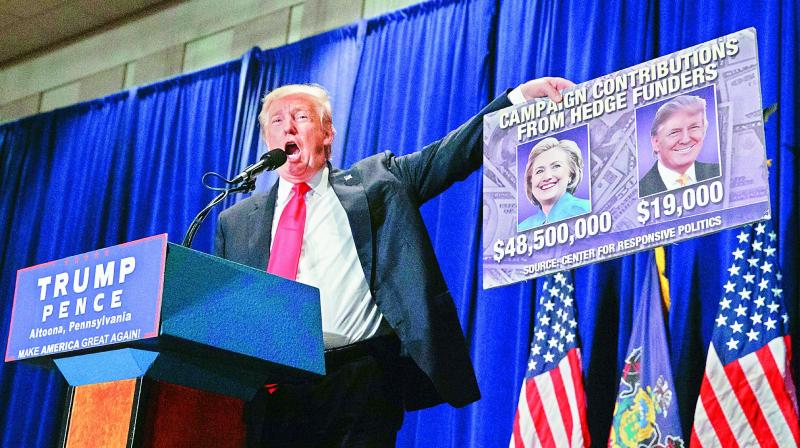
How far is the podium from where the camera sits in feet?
6.79

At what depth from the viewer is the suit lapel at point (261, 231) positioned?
319 cm

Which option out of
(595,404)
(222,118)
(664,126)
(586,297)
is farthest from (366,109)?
(664,126)

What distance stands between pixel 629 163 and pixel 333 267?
0.95 metres

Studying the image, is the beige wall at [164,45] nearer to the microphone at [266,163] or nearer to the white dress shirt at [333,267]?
the white dress shirt at [333,267]

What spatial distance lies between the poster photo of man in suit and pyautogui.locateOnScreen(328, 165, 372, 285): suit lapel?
0.82m

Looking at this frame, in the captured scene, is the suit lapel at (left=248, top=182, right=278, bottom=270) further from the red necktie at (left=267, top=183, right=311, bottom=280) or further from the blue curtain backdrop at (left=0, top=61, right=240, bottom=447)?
the blue curtain backdrop at (left=0, top=61, right=240, bottom=447)

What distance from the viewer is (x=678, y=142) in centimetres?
312

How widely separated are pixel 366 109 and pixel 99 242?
2.24 metres

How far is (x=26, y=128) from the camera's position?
7824 mm

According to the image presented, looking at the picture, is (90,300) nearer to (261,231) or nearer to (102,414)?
(102,414)

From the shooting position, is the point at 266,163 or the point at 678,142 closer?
the point at 266,163

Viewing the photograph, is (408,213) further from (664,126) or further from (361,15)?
(361,15)

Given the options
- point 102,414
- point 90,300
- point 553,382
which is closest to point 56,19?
point 553,382


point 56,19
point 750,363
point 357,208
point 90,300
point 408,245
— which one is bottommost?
point 90,300
